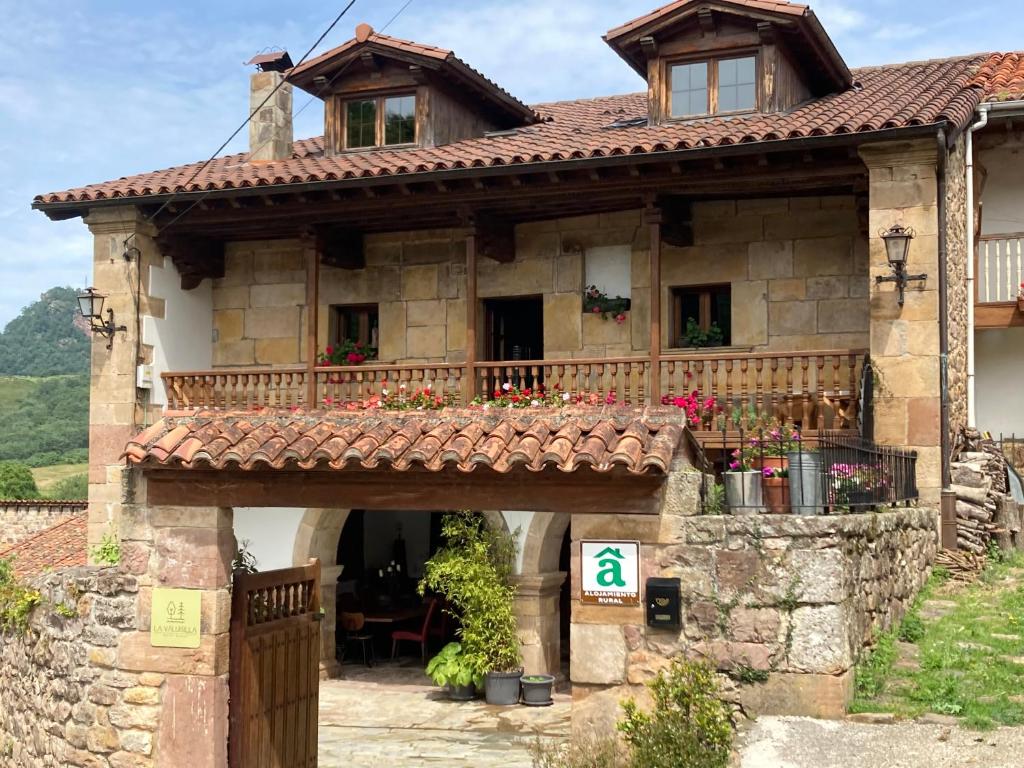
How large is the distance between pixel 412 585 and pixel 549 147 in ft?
25.2

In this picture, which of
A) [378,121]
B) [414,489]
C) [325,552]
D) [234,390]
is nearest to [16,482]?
[234,390]

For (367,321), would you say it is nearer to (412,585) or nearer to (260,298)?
(260,298)

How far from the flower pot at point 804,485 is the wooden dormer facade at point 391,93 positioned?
29.8 ft

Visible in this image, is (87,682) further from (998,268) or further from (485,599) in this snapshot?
(998,268)

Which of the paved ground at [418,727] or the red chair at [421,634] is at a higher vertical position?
the red chair at [421,634]

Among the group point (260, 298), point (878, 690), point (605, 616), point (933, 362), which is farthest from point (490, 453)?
point (260, 298)

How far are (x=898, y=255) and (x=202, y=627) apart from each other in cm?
740

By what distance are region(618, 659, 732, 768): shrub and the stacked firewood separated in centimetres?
611

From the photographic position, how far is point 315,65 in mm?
16219

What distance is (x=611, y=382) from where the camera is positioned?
13.6 m

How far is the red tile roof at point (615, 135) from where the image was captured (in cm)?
1270

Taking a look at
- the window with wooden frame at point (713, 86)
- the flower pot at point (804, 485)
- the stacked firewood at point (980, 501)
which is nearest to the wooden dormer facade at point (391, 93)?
the window with wooden frame at point (713, 86)

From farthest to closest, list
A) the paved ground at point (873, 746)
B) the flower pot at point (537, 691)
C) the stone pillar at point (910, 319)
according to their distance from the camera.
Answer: the flower pot at point (537, 691) → the stone pillar at point (910, 319) → the paved ground at point (873, 746)

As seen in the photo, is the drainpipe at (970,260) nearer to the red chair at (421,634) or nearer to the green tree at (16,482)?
the red chair at (421,634)
